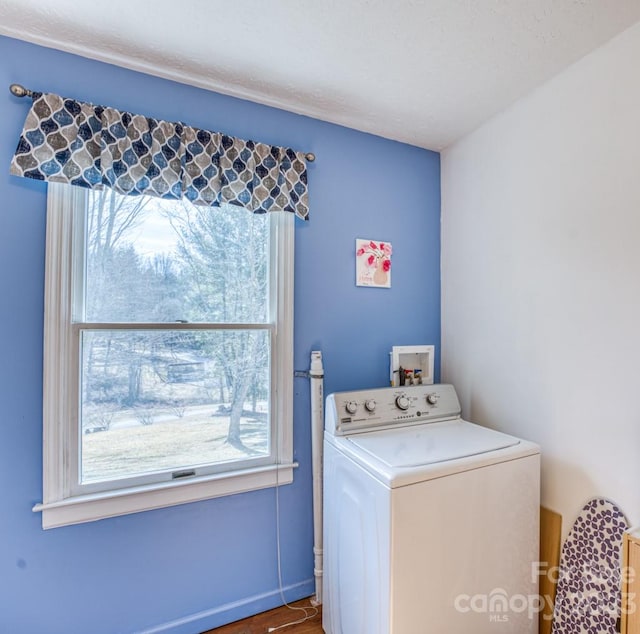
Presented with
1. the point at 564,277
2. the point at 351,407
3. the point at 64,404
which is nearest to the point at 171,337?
the point at 64,404

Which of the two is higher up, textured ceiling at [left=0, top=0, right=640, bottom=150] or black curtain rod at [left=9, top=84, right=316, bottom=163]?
textured ceiling at [left=0, top=0, right=640, bottom=150]

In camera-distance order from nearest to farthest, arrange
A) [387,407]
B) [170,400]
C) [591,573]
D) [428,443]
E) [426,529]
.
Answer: [426,529] < [591,573] < [428,443] < [170,400] < [387,407]

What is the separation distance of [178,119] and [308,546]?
7.08 ft

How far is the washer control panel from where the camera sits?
160 cm

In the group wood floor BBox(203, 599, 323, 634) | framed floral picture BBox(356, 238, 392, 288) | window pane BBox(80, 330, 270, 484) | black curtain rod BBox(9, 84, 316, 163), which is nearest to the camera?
black curtain rod BBox(9, 84, 316, 163)

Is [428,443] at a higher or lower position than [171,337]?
lower

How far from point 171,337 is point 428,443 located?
1.21 metres

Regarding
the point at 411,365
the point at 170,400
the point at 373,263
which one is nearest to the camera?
the point at 170,400

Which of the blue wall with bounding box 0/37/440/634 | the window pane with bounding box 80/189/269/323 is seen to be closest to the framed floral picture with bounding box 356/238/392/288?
the blue wall with bounding box 0/37/440/634

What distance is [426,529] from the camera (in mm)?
1199

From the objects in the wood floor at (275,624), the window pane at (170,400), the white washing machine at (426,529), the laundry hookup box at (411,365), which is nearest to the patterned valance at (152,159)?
the window pane at (170,400)

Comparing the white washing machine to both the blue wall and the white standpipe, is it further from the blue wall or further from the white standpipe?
the blue wall

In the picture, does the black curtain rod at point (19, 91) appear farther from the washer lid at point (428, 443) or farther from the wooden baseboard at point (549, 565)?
the wooden baseboard at point (549, 565)

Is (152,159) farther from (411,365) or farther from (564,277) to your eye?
(564,277)
